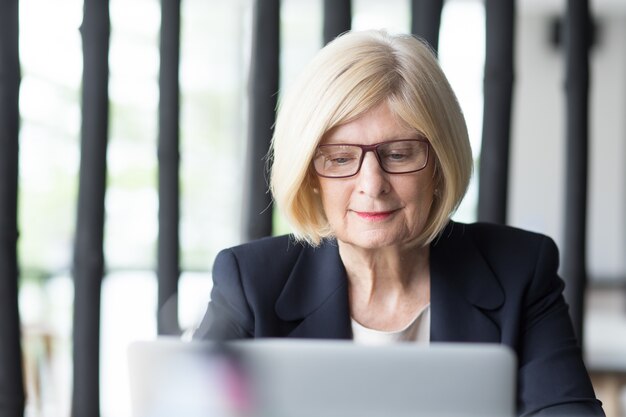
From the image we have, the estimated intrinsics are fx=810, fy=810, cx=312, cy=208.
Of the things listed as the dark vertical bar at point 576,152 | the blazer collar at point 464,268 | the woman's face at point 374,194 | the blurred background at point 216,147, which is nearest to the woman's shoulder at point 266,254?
the woman's face at point 374,194

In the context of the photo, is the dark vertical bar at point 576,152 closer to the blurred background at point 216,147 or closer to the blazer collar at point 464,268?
the blazer collar at point 464,268

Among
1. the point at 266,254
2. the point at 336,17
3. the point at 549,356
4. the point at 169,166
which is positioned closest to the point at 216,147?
the point at 169,166

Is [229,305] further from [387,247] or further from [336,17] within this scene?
[336,17]

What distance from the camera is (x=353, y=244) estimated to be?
1504 mm

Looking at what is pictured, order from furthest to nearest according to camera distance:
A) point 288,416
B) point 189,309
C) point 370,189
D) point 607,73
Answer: point 607,73 → point 189,309 → point 370,189 → point 288,416

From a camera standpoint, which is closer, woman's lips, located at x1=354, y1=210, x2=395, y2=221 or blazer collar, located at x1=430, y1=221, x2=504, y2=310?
woman's lips, located at x1=354, y1=210, x2=395, y2=221

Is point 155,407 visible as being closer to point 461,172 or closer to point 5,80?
point 461,172

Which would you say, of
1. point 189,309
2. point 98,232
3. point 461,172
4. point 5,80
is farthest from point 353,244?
point 189,309

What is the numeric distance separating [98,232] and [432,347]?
1315 mm

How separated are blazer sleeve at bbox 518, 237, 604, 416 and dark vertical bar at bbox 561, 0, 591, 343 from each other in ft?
→ 1.95

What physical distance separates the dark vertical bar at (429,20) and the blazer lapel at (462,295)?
A: 649mm

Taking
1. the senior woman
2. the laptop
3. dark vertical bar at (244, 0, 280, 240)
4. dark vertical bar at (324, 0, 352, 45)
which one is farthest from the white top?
dark vertical bar at (324, 0, 352, 45)

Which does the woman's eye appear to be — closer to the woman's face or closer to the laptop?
the woman's face

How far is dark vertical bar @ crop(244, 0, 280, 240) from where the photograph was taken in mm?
2037
